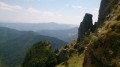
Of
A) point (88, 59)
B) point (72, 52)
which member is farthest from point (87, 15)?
point (88, 59)

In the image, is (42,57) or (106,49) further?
(42,57)

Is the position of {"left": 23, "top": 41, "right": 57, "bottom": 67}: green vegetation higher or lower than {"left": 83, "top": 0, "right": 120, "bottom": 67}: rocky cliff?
lower

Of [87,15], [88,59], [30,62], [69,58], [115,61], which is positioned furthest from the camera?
[87,15]

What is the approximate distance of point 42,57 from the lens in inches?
4245

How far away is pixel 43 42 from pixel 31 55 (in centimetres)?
1120

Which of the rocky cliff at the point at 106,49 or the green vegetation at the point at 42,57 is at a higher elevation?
the rocky cliff at the point at 106,49

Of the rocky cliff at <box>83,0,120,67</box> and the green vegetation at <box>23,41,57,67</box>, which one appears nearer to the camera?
the rocky cliff at <box>83,0,120,67</box>

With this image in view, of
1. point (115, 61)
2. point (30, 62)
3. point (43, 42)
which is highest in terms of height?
point (115, 61)

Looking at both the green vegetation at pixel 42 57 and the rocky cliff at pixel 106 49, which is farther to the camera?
the green vegetation at pixel 42 57

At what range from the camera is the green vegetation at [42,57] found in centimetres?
10406

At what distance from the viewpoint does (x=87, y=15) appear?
12112cm

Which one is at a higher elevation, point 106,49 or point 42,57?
point 106,49

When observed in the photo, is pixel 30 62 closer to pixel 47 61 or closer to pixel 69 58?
pixel 47 61

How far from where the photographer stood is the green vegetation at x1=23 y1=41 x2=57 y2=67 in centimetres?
10406
